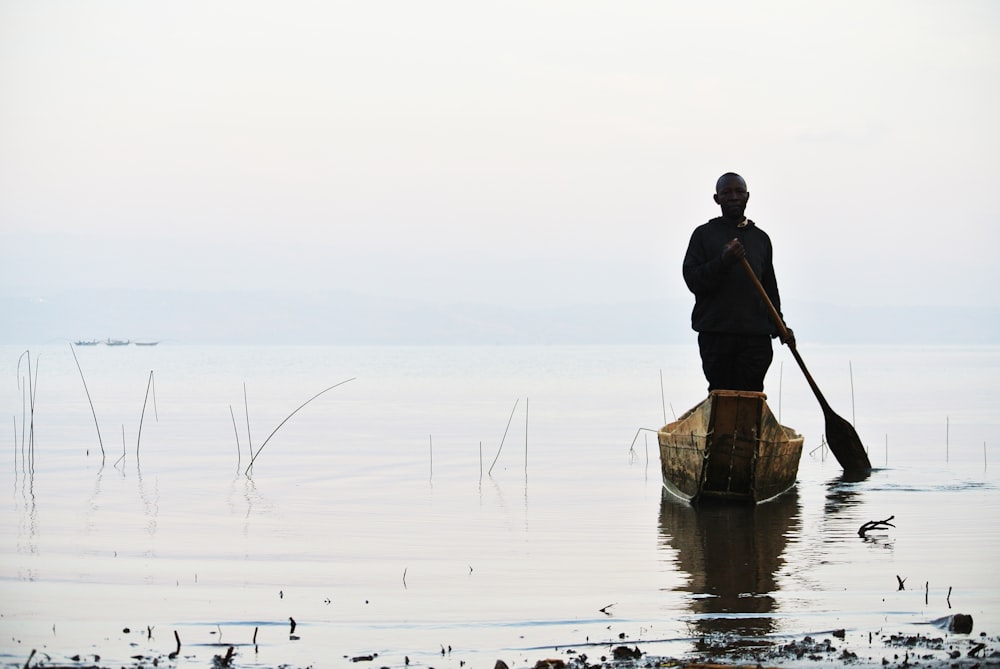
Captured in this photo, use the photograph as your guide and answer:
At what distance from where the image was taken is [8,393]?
3075 cm

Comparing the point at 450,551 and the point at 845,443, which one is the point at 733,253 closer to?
the point at 450,551

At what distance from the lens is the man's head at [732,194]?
966cm

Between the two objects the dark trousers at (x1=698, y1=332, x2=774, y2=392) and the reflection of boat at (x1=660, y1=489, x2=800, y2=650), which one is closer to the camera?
the reflection of boat at (x1=660, y1=489, x2=800, y2=650)

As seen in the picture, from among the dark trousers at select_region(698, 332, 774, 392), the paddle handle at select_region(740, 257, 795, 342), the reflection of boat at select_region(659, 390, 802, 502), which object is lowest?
the reflection of boat at select_region(659, 390, 802, 502)

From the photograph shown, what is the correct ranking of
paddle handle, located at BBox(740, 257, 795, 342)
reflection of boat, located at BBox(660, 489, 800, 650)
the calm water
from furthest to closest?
paddle handle, located at BBox(740, 257, 795, 342), reflection of boat, located at BBox(660, 489, 800, 650), the calm water

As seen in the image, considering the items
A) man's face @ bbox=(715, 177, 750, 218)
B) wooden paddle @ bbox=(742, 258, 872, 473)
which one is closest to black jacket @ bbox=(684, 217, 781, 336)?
man's face @ bbox=(715, 177, 750, 218)

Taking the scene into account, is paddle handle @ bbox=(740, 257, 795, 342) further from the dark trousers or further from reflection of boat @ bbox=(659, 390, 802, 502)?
reflection of boat @ bbox=(659, 390, 802, 502)

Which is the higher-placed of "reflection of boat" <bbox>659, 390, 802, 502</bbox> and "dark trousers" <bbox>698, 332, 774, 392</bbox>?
"dark trousers" <bbox>698, 332, 774, 392</bbox>

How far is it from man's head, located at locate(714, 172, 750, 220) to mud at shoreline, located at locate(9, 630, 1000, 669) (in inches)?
189

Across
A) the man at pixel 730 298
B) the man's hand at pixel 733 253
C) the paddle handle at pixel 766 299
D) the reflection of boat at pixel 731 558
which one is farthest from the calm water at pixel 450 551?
the man's hand at pixel 733 253

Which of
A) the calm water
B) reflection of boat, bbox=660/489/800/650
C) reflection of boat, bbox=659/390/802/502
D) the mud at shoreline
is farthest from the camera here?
reflection of boat, bbox=659/390/802/502

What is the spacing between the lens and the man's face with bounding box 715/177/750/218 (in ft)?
31.7

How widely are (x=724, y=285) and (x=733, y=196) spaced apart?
682mm

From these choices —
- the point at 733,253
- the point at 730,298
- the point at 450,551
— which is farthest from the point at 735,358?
the point at 450,551
